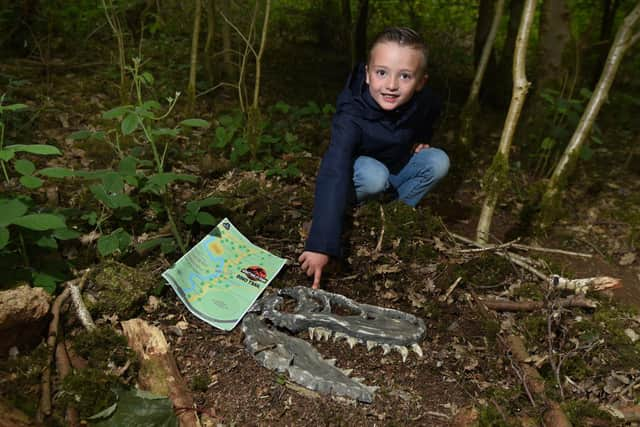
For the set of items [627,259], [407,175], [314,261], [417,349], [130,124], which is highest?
[130,124]

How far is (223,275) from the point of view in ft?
8.84

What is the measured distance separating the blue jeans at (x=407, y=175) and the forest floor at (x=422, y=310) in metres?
0.14

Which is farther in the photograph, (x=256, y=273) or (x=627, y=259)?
(x=627, y=259)

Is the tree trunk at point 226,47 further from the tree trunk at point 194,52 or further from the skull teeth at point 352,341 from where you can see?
the skull teeth at point 352,341

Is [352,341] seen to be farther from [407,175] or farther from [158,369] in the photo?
[407,175]

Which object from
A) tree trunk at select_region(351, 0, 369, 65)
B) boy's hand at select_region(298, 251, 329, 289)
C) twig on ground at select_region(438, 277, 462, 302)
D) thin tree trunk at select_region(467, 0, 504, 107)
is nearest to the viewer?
boy's hand at select_region(298, 251, 329, 289)

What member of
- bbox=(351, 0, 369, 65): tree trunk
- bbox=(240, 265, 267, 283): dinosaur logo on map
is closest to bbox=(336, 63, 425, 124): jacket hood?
bbox=(240, 265, 267, 283): dinosaur logo on map

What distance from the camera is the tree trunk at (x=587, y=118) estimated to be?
10.4ft

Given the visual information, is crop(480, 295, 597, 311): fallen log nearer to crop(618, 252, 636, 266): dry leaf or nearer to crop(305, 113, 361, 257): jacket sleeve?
crop(305, 113, 361, 257): jacket sleeve

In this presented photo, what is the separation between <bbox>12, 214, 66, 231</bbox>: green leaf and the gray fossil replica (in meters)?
0.95

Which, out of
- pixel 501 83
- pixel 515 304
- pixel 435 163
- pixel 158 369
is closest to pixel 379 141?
pixel 435 163

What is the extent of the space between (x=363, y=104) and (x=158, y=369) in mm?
1801

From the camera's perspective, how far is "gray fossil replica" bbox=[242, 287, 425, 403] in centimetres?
212

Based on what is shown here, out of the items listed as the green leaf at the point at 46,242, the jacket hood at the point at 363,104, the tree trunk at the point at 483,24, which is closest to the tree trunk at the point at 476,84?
the jacket hood at the point at 363,104
